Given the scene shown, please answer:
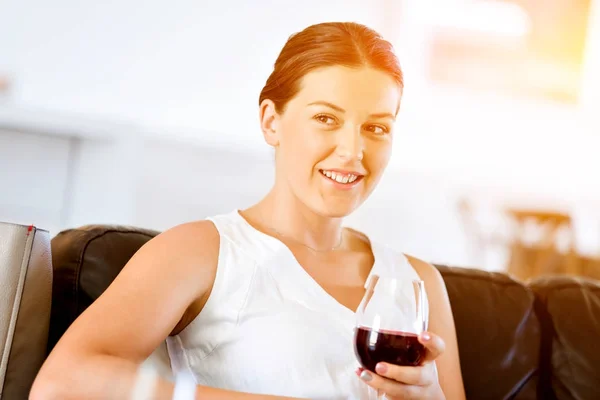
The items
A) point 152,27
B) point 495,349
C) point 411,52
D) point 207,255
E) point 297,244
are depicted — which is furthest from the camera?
point 411,52

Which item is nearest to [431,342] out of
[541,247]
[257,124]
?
[257,124]

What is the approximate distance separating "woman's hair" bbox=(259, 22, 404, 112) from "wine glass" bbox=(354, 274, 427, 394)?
1.46 ft

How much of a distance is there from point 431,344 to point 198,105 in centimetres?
345

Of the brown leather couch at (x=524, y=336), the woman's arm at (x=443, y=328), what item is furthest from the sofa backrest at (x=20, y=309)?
the woman's arm at (x=443, y=328)

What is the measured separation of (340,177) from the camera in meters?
1.41

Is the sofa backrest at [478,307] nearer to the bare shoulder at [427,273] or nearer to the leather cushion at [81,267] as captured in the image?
the leather cushion at [81,267]

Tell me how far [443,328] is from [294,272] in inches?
13.4

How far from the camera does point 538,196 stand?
5.48 m

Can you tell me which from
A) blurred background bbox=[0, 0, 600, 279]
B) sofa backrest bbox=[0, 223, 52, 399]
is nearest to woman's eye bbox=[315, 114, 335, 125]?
sofa backrest bbox=[0, 223, 52, 399]

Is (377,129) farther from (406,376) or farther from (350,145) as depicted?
(406,376)

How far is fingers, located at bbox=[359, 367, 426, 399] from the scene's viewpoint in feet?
3.79

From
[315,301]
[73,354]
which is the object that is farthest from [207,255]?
[73,354]

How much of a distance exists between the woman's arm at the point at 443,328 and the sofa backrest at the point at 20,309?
724mm

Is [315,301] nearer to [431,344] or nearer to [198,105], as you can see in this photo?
[431,344]
